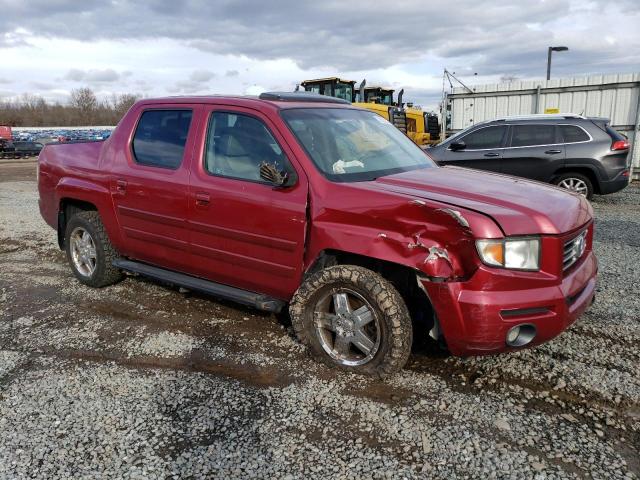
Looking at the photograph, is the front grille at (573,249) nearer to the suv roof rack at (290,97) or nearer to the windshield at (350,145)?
the windshield at (350,145)

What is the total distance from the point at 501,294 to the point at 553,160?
310 inches

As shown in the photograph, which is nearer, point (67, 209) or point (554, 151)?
point (67, 209)

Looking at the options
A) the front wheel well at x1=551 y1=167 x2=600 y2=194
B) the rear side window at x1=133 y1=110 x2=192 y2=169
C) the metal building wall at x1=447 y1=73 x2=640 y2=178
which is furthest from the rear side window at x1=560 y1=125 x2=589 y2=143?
the rear side window at x1=133 y1=110 x2=192 y2=169

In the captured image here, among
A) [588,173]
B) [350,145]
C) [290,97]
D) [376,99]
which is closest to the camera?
[350,145]

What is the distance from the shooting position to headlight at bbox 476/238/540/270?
287 centimetres

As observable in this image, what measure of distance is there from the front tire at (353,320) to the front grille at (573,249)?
998 millimetres

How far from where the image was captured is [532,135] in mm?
9984

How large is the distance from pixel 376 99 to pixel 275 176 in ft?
Answer: 58.7

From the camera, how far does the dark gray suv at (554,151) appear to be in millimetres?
9555

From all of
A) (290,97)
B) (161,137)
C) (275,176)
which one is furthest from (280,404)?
(161,137)

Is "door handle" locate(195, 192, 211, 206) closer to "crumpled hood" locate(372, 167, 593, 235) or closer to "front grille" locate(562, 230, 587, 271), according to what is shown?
"crumpled hood" locate(372, 167, 593, 235)

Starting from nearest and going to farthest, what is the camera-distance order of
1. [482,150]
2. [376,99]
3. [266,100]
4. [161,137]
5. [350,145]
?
[350,145] → [266,100] → [161,137] → [482,150] → [376,99]

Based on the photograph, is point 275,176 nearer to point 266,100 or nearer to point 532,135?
point 266,100

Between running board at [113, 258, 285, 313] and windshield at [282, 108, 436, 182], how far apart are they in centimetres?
101
